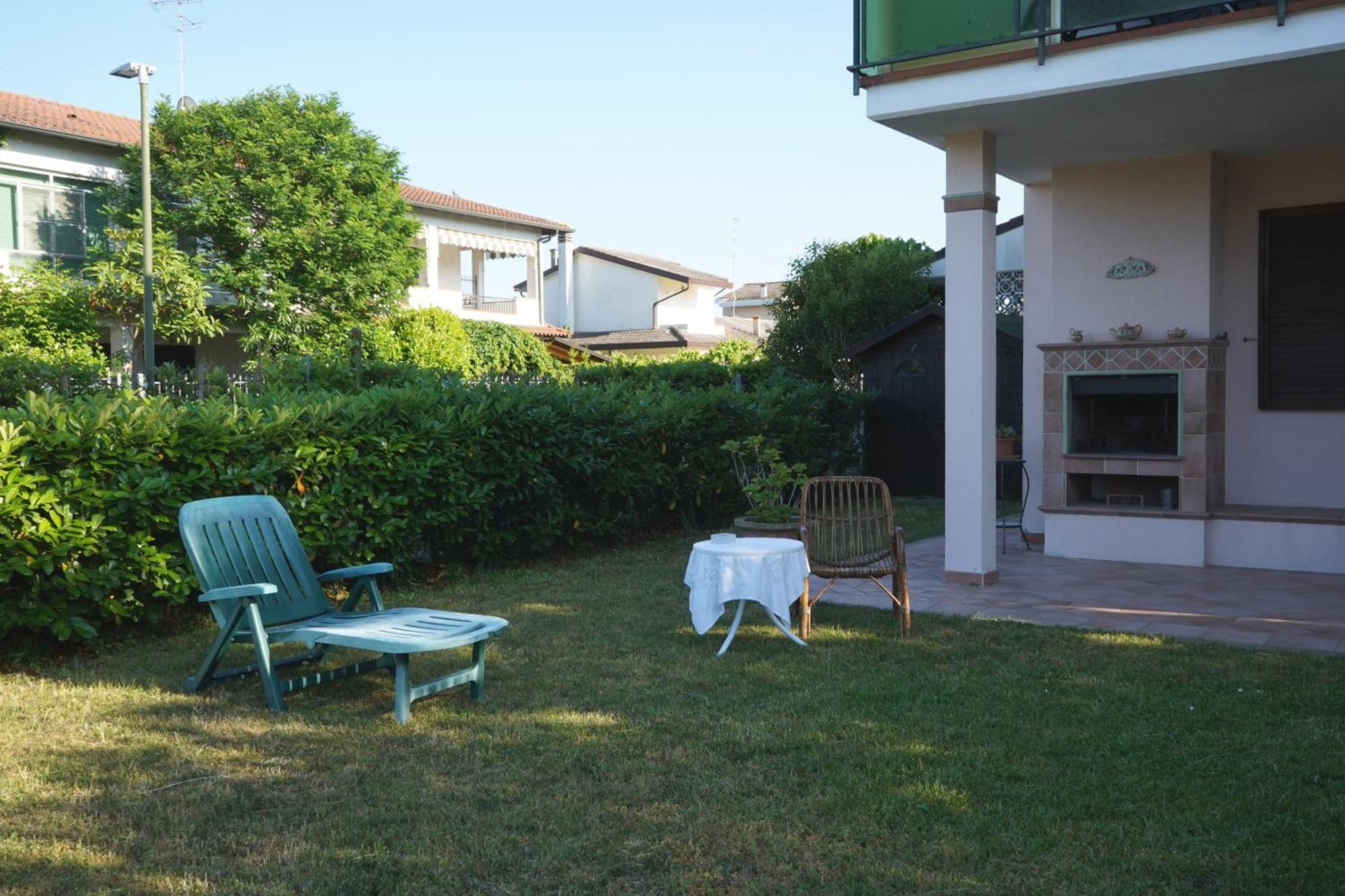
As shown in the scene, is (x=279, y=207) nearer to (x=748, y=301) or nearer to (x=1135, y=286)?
(x=1135, y=286)

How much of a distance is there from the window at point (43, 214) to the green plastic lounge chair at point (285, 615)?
18.9 meters

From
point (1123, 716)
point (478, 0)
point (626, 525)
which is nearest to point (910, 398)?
point (626, 525)

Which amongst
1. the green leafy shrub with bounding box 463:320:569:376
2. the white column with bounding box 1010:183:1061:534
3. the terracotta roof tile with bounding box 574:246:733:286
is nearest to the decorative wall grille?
the white column with bounding box 1010:183:1061:534

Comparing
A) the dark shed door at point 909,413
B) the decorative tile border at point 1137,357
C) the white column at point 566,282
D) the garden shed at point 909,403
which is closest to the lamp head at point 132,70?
the garden shed at point 909,403

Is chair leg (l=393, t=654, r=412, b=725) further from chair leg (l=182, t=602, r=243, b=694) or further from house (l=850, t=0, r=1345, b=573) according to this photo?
house (l=850, t=0, r=1345, b=573)

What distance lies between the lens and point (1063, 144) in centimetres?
851

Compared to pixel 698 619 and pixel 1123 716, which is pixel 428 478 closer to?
pixel 698 619

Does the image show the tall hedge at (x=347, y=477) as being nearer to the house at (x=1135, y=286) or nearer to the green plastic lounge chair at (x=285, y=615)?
the green plastic lounge chair at (x=285, y=615)

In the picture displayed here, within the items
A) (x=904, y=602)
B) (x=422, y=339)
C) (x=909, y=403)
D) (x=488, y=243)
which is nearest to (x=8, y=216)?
(x=422, y=339)

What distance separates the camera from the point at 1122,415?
31.2ft

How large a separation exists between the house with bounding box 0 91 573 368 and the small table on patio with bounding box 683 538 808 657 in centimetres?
1915

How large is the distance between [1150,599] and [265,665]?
18.4 ft

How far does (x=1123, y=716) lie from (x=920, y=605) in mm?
2488

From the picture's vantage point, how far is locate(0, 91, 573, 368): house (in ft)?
68.8
